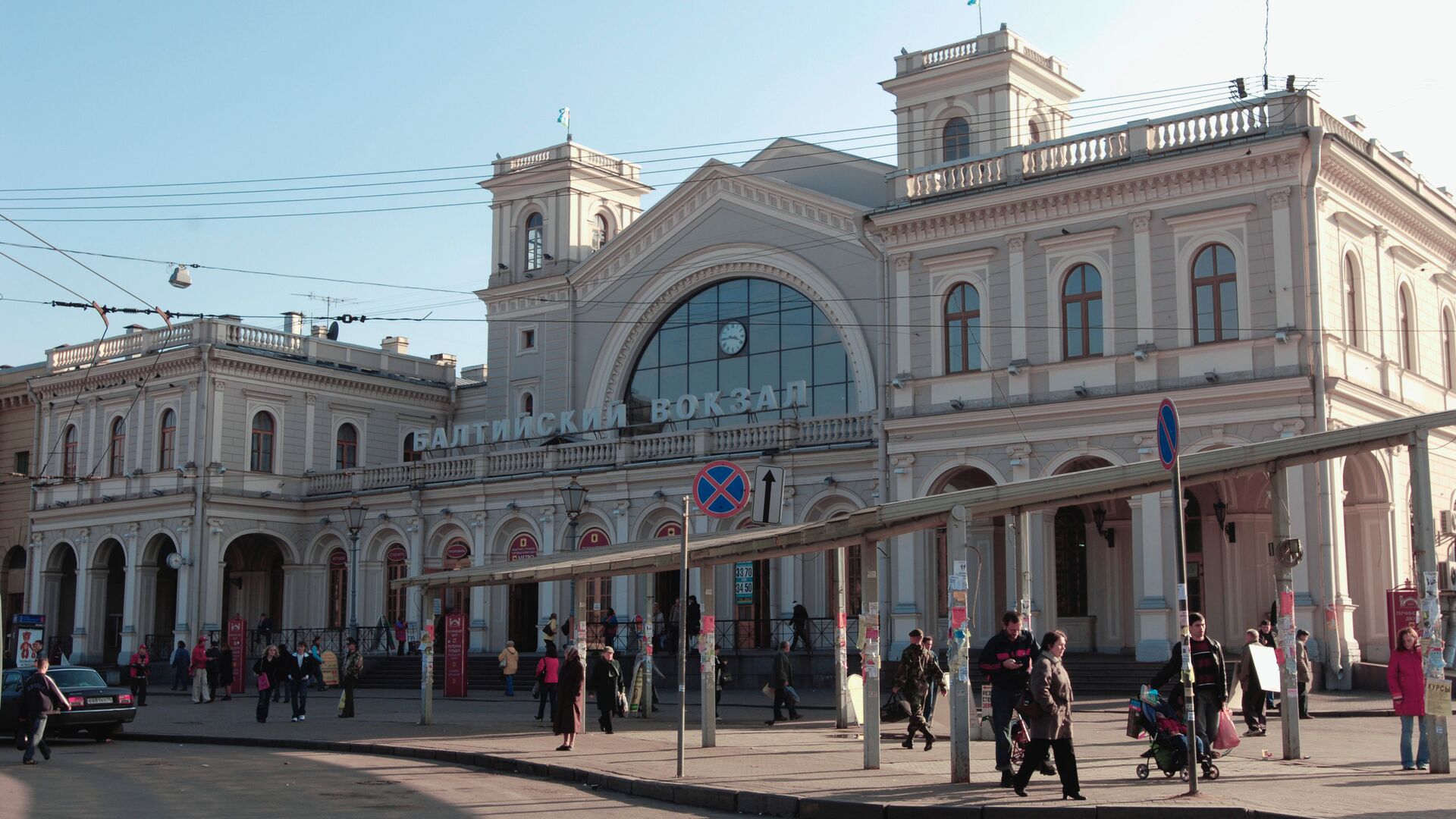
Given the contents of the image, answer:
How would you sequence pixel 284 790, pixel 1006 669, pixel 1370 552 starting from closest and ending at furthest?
pixel 1006 669 < pixel 284 790 < pixel 1370 552

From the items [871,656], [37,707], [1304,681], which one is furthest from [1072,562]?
[37,707]

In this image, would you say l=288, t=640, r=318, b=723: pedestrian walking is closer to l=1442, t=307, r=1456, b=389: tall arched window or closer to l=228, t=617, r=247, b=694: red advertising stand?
l=228, t=617, r=247, b=694: red advertising stand

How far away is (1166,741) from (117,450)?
44.2 m

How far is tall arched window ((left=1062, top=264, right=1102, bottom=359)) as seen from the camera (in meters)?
31.3

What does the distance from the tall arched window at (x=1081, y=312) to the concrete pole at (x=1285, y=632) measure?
50.0ft

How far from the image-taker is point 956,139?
38.9 metres

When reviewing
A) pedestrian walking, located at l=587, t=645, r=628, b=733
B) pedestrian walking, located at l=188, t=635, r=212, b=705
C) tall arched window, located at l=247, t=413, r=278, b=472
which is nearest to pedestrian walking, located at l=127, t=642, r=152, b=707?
pedestrian walking, located at l=188, t=635, r=212, b=705

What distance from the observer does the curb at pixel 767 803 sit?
12734 millimetres

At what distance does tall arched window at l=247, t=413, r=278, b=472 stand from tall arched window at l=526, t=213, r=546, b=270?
10078 mm

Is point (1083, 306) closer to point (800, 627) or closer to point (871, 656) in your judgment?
point (800, 627)

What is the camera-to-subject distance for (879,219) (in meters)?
34.0

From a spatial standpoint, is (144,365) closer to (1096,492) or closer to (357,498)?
(357,498)

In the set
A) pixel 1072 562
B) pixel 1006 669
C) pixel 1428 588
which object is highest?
pixel 1072 562

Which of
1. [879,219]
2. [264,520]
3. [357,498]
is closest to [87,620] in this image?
[264,520]
